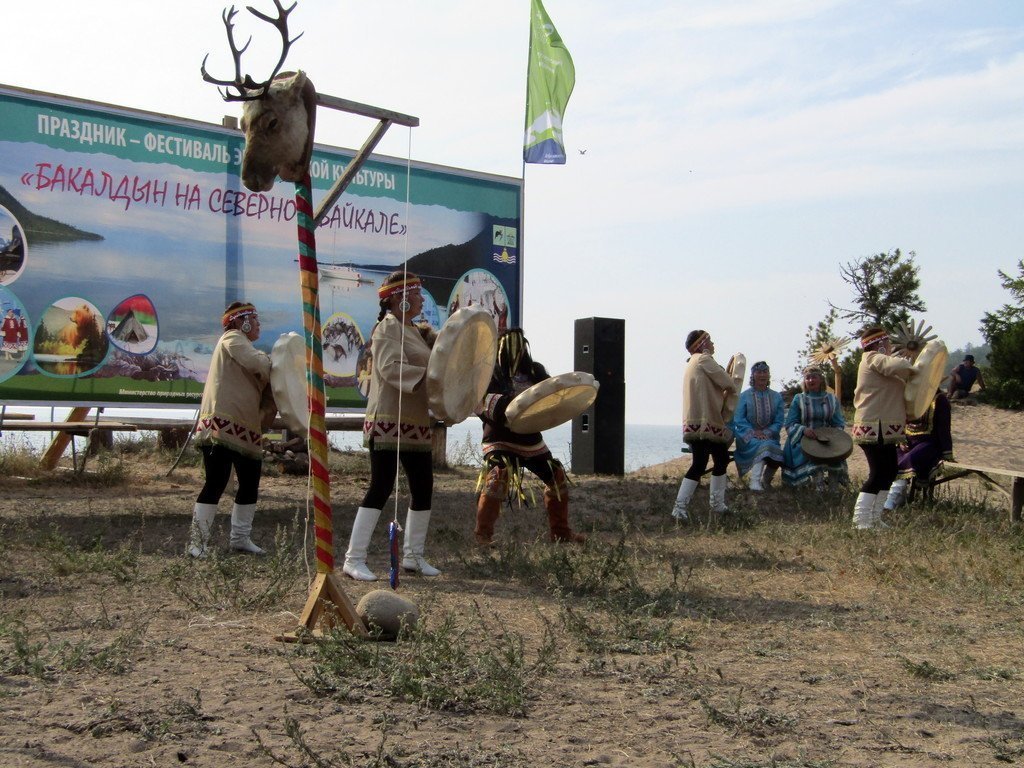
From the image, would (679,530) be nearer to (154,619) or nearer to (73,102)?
(154,619)

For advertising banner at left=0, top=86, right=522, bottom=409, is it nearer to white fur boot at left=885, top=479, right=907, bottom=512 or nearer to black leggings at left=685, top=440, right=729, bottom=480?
black leggings at left=685, top=440, right=729, bottom=480

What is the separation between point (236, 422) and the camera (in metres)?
Result: 7.93

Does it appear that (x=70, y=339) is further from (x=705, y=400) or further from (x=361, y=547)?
(x=705, y=400)

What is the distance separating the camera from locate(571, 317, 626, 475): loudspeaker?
1433 centimetres

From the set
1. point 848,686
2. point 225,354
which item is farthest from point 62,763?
point 225,354

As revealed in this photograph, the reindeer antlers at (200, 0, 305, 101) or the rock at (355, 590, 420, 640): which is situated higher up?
the reindeer antlers at (200, 0, 305, 101)

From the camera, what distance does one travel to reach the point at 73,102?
10055 mm

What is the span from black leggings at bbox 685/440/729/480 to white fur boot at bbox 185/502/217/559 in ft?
16.2

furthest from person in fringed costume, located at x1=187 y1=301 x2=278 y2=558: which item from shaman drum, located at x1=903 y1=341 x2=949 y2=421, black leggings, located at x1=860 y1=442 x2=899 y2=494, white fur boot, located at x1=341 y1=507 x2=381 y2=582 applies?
shaman drum, located at x1=903 y1=341 x2=949 y2=421

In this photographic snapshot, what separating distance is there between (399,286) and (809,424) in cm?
733

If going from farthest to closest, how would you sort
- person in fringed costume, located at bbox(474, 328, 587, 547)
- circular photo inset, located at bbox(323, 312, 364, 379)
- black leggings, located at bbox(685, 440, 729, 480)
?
circular photo inset, located at bbox(323, 312, 364, 379) → black leggings, located at bbox(685, 440, 729, 480) → person in fringed costume, located at bbox(474, 328, 587, 547)

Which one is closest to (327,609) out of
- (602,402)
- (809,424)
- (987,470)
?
(987,470)

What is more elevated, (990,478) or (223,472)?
(223,472)

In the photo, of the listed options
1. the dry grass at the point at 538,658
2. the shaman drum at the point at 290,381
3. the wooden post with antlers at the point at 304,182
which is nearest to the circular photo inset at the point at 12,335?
the dry grass at the point at 538,658
